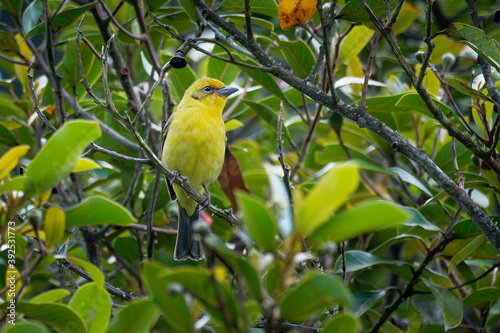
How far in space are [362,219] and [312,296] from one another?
8.2 inches

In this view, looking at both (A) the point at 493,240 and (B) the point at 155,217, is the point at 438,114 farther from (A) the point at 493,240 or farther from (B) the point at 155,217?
(B) the point at 155,217

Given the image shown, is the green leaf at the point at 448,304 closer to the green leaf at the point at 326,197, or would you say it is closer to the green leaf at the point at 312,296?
the green leaf at the point at 312,296

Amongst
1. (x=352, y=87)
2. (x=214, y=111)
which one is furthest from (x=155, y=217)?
(x=352, y=87)

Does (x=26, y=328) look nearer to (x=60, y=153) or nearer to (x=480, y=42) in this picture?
(x=60, y=153)

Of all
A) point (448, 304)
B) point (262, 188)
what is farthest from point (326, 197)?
point (262, 188)

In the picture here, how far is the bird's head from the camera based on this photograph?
378 centimetres

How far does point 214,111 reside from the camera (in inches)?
152

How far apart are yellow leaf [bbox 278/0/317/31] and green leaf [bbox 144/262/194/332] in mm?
1673

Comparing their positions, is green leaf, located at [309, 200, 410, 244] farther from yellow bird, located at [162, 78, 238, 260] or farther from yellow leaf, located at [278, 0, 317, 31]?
yellow bird, located at [162, 78, 238, 260]

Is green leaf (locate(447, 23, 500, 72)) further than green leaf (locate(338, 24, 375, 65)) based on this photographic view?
No

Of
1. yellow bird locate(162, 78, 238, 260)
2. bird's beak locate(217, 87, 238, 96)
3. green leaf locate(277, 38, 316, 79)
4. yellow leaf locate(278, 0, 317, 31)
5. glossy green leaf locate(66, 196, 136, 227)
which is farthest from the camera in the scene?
bird's beak locate(217, 87, 238, 96)

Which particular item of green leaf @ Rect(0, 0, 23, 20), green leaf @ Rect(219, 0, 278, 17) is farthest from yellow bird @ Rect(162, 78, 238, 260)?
green leaf @ Rect(0, 0, 23, 20)

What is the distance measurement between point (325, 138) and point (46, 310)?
3.00m

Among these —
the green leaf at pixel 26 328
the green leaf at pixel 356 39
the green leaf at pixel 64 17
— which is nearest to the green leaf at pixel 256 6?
the green leaf at pixel 356 39
